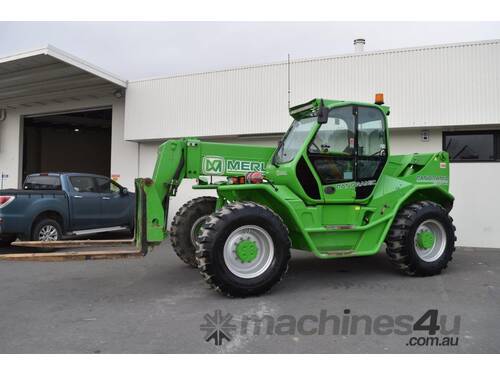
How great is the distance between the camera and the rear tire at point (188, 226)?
24.5 feet

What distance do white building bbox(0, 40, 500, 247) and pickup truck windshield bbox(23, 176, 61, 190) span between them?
3.90 m

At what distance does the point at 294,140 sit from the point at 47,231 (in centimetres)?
641

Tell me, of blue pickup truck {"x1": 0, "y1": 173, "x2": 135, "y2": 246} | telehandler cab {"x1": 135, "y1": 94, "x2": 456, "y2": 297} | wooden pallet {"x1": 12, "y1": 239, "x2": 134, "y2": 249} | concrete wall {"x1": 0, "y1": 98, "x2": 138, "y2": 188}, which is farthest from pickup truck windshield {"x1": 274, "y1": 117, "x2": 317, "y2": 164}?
concrete wall {"x1": 0, "y1": 98, "x2": 138, "y2": 188}

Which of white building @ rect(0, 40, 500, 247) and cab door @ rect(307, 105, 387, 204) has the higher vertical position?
white building @ rect(0, 40, 500, 247)

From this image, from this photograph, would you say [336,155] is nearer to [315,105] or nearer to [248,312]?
[315,105]

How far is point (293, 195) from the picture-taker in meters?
6.74

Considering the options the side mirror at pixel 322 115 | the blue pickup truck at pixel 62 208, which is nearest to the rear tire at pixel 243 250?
the side mirror at pixel 322 115

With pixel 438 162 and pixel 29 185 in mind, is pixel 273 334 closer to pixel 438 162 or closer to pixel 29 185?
pixel 438 162

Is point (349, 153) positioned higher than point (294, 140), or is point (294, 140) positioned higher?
→ point (294, 140)

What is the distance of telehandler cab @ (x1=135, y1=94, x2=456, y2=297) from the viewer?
5.96 meters

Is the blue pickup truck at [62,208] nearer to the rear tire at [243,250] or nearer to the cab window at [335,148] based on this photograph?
the rear tire at [243,250]

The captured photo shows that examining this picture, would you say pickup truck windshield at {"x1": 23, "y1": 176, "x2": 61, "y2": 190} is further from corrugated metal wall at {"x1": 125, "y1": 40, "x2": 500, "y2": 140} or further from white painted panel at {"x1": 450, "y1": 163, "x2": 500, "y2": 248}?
white painted panel at {"x1": 450, "y1": 163, "x2": 500, "y2": 248}

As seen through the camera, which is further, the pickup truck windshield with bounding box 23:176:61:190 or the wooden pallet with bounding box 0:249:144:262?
the pickup truck windshield with bounding box 23:176:61:190

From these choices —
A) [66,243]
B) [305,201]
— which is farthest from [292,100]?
[66,243]
